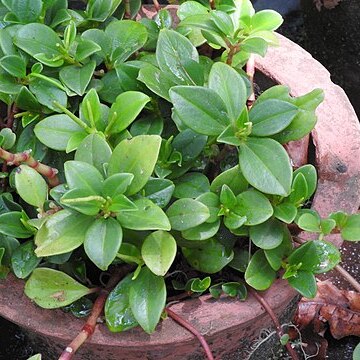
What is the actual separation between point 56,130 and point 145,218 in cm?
19

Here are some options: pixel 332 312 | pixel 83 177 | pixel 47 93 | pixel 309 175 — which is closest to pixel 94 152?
pixel 83 177

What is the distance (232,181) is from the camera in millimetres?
818

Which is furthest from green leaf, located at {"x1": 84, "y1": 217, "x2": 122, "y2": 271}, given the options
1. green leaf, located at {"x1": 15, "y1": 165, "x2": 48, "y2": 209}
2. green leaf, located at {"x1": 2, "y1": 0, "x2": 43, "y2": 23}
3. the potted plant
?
green leaf, located at {"x1": 2, "y1": 0, "x2": 43, "y2": 23}

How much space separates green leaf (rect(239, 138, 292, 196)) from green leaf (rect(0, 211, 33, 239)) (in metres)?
0.28

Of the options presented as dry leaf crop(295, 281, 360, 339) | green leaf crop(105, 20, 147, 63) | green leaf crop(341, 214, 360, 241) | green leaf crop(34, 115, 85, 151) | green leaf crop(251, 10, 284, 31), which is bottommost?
dry leaf crop(295, 281, 360, 339)

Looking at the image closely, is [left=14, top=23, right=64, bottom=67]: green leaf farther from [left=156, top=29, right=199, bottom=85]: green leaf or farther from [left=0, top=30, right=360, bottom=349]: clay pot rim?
[left=0, top=30, right=360, bottom=349]: clay pot rim

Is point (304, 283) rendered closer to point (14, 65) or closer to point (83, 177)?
point (83, 177)

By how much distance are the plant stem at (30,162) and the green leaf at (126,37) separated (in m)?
0.20

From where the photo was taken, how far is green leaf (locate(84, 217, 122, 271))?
702 mm

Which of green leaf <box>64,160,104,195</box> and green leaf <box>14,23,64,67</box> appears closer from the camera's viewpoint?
green leaf <box>64,160,104,195</box>

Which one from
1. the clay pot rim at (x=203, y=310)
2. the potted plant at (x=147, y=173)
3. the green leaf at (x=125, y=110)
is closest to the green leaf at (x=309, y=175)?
the potted plant at (x=147, y=173)

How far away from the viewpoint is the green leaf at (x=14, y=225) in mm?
811

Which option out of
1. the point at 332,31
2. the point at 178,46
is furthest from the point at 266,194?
the point at 332,31

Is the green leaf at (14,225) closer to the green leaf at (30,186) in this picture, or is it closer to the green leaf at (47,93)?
the green leaf at (30,186)
